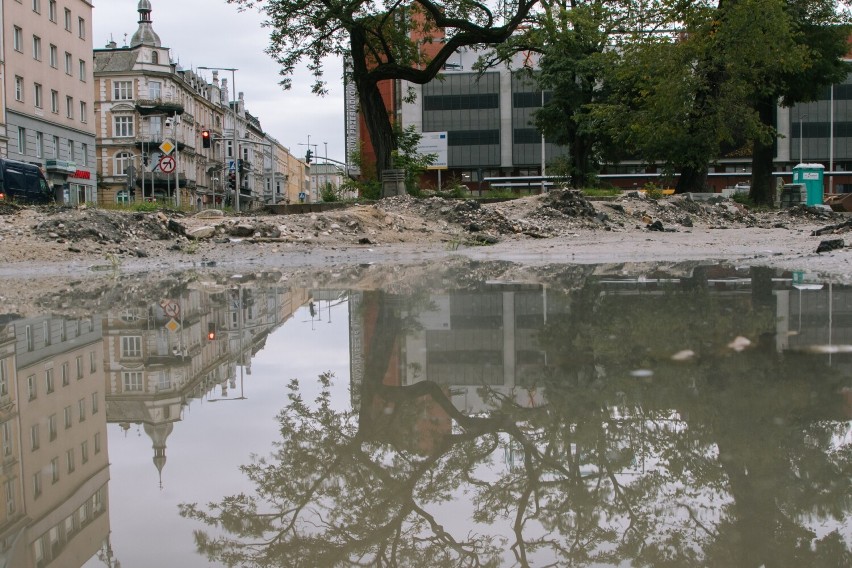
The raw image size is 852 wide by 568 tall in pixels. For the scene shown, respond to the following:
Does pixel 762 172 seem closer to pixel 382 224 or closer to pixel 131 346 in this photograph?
pixel 382 224

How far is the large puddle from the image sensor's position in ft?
7.19

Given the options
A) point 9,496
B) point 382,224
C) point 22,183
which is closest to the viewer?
point 9,496

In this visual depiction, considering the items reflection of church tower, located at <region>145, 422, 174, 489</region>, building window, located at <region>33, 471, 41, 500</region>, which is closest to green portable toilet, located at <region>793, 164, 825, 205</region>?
reflection of church tower, located at <region>145, 422, 174, 489</region>

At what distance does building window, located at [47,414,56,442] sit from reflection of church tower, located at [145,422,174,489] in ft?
1.08

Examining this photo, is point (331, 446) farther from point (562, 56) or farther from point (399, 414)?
point (562, 56)

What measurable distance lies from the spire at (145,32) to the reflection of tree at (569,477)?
91.6 metres

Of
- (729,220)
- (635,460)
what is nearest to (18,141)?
(729,220)

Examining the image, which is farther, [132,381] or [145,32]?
[145,32]

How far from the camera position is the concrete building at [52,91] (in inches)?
1921

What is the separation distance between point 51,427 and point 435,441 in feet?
4.85

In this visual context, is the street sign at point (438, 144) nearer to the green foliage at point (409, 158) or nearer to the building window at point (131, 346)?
the green foliage at point (409, 158)

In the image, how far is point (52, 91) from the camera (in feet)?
179

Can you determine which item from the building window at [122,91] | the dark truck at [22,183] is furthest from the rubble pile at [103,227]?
the building window at [122,91]

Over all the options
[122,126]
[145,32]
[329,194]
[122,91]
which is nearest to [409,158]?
[329,194]
